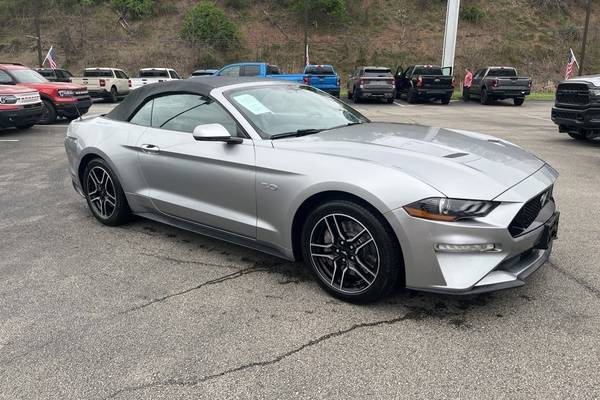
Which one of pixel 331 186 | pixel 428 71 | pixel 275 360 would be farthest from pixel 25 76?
pixel 428 71

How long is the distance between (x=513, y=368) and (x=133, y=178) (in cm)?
349

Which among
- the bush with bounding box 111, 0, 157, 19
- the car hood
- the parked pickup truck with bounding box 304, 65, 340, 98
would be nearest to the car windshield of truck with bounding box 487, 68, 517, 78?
the parked pickup truck with bounding box 304, 65, 340, 98

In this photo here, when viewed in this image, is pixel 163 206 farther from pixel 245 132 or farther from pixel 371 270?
pixel 371 270

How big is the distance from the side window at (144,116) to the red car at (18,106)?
8.17 meters

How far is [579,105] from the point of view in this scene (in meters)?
9.56

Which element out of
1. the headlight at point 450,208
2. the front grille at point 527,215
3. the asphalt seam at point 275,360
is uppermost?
the headlight at point 450,208

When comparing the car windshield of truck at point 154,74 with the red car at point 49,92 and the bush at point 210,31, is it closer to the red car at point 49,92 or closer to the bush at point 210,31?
the red car at point 49,92

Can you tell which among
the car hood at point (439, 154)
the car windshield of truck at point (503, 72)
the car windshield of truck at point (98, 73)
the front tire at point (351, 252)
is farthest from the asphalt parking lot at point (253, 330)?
the car windshield of truck at point (98, 73)

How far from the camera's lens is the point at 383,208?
119 inches

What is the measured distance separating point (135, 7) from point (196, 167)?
140ft

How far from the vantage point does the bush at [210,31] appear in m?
38.0

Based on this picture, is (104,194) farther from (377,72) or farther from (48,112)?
(377,72)

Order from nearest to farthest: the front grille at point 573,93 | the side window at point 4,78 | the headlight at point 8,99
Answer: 1. the front grille at point 573,93
2. the headlight at point 8,99
3. the side window at point 4,78

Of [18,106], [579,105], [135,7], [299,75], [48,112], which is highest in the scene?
[135,7]
